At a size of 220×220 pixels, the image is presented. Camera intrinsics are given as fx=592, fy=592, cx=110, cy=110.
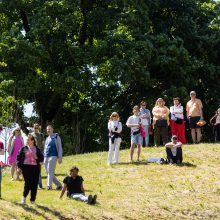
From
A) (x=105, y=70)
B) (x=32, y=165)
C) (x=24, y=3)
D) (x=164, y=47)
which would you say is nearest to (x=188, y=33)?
(x=164, y=47)

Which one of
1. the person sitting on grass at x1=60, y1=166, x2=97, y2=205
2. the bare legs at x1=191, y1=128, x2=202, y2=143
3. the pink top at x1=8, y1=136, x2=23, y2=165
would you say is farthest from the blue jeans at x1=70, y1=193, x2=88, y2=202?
the bare legs at x1=191, y1=128, x2=202, y2=143

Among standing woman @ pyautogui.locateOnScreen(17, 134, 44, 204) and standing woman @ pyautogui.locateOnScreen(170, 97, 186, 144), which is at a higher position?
standing woman @ pyautogui.locateOnScreen(170, 97, 186, 144)

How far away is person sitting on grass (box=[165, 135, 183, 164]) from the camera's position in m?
20.2

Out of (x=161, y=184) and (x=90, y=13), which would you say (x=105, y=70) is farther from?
(x=161, y=184)

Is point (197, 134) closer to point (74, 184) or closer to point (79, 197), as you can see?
point (74, 184)

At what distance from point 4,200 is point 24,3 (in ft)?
59.1

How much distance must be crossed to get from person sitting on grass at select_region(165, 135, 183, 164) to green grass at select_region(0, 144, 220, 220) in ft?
1.10

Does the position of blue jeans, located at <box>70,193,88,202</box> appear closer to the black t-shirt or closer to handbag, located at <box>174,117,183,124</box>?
the black t-shirt

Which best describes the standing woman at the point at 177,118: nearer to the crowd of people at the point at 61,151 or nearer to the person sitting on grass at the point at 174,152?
the crowd of people at the point at 61,151

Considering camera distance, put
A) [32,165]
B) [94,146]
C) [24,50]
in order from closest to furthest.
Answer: [32,165], [24,50], [94,146]

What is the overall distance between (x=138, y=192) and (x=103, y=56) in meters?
14.1

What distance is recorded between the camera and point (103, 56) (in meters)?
30.4

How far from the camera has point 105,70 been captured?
30688 millimetres

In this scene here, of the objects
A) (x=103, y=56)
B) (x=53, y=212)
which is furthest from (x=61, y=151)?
(x=103, y=56)
